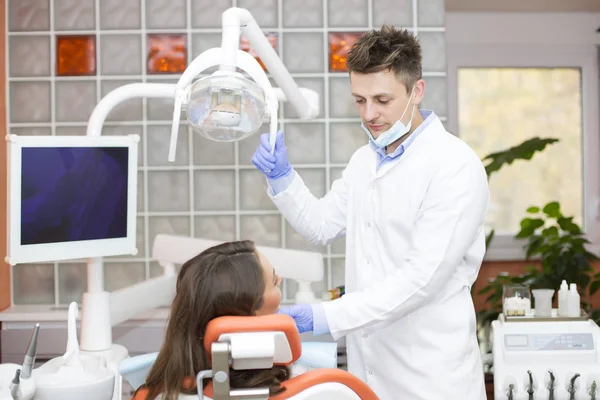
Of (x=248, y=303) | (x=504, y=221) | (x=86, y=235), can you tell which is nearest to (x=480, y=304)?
(x=504, y=221)

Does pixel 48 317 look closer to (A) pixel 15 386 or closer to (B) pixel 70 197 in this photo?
(B) pixel 70 197

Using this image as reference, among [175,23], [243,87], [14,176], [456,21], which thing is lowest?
[14,176]

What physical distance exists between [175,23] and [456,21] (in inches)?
78.9

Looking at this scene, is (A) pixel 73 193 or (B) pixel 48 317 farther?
(B) pixel 48 317

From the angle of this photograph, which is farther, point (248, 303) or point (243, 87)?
point (243, 87)

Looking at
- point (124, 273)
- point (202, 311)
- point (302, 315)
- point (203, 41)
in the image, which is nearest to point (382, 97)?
point (302, 315)

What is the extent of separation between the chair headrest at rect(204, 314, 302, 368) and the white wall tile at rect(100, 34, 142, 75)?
1805 mm

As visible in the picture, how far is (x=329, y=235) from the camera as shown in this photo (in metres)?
2.20

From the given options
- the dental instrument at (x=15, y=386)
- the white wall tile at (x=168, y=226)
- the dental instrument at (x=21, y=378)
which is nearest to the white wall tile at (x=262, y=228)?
the white wall tile at (x=168, y=226)

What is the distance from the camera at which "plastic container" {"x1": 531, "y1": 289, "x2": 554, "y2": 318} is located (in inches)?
95.8

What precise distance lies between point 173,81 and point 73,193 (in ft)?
3.00

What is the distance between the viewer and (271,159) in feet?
6.56

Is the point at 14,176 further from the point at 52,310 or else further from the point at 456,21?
the point at 456,21

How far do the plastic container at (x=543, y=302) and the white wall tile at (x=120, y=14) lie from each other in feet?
5.60
